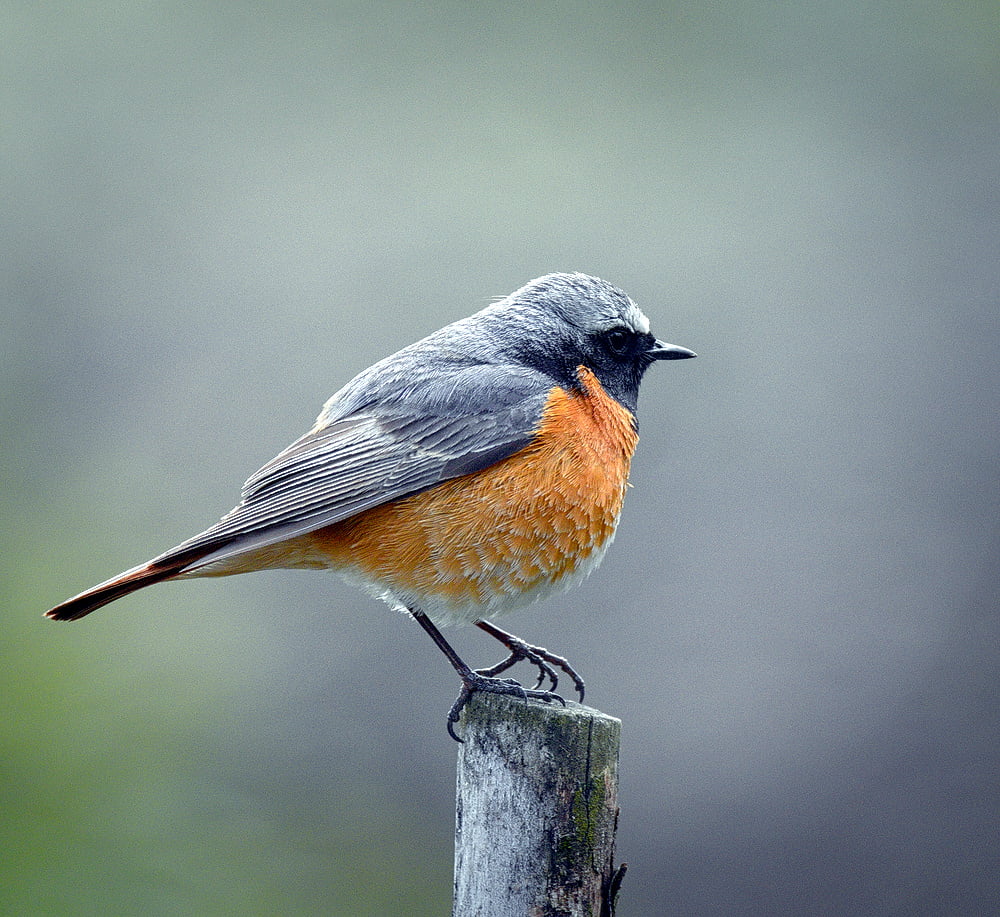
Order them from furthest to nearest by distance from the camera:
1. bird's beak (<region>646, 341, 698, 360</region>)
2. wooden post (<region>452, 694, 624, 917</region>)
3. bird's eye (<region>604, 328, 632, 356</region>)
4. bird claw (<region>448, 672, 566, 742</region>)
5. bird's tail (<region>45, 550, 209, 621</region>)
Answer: bird's beak (<region>646, 341, 698, 360</region>)
bird's eye (<region>604, 328, 632, 356</region>)
bird's tail (<region>45, 550, 209, 621</region>)
bird claw (<region>448, 672, 566, 742</region>)
wooden post (<region>452, 694, 624, 917</region>)

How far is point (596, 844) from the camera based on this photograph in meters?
3.94

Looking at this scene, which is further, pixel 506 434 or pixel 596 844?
pixel 506 434

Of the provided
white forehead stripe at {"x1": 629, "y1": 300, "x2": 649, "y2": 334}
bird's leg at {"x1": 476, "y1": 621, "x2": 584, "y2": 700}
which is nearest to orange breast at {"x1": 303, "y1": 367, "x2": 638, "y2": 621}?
bird's leg at {"x1": 476, "y1": 621, "x2": 584, "y2": 700}

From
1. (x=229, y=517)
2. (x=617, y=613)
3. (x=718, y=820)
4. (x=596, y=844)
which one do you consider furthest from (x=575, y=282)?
(x=718, y=820)

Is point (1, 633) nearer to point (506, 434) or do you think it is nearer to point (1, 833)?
point (1, 833)

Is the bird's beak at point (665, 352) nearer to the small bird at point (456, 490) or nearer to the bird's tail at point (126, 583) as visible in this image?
the small bird at point (456, 490)

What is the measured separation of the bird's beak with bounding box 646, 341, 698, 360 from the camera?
5504mm

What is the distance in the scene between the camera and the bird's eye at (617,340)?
5340mm

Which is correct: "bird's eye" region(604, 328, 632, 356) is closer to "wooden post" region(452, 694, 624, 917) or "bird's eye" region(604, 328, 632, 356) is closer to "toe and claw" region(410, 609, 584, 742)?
"toe and claw" region(410, 609, 584, 742)

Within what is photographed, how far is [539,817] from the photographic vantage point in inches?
154

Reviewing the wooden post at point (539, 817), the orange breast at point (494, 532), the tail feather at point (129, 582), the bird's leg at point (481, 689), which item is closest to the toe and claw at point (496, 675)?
the bird's leg at point (481, 689)

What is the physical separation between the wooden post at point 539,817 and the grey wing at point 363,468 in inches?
43.1

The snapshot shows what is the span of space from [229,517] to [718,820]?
13.9 feet

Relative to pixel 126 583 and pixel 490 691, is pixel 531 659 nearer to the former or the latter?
pixel 490 691
